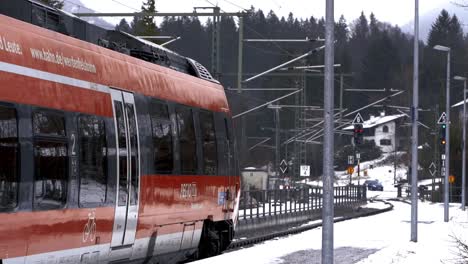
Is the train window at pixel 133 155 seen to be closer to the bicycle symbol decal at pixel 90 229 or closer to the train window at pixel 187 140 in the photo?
the bicycle symbol decal at pixel 90 229

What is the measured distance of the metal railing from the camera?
2867 cm

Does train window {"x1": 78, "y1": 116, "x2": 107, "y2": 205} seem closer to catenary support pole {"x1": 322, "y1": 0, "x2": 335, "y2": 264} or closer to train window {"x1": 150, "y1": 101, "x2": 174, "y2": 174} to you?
train window {"x1": 150, "y1": 101, "x2": 174, "y2": 174}

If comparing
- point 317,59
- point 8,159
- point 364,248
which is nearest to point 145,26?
point 317,59

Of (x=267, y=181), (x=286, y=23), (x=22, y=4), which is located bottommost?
(x=267, y=181)

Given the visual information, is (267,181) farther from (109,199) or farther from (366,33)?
(366,33)

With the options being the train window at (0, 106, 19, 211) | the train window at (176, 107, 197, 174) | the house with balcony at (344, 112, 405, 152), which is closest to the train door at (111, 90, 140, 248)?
the train window at (176, 107, 197, 174)

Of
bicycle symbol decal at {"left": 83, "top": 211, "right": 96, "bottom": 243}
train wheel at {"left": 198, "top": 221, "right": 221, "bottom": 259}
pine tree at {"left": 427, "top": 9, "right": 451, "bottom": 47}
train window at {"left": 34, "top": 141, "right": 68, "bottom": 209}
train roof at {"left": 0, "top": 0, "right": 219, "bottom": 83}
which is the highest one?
pine tree at {"left": 427, "top": 9, "right": 451, "bottom": 47}

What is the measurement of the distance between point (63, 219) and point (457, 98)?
110m

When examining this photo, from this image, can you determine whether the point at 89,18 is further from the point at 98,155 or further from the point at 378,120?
the point at 378,120

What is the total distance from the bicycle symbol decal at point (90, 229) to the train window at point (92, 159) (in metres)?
0.20

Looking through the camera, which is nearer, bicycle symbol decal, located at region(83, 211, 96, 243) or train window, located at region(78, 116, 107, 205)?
train window, located at region(78, 116, 107, 205)

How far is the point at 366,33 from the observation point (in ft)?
480

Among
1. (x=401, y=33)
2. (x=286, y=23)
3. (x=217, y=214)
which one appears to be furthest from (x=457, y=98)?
(x=217, y=214)

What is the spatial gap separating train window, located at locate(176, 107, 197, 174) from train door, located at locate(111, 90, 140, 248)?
220cm
